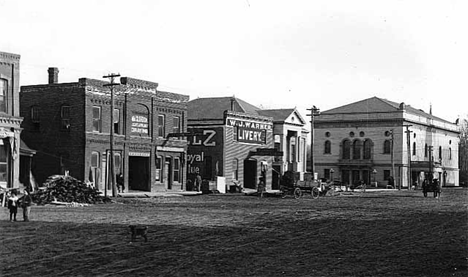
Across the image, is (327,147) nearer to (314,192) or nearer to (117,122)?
(314,192)

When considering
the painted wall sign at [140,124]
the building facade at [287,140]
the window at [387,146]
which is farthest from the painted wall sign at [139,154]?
the window at [387,146]

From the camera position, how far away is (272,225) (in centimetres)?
2080

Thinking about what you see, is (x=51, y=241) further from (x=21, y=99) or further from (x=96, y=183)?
(x=21, y=99)

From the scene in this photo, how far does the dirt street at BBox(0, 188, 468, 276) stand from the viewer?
11.9 m

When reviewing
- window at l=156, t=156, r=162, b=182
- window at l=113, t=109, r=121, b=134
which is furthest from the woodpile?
window at l=156, t=156, r=162, b=182

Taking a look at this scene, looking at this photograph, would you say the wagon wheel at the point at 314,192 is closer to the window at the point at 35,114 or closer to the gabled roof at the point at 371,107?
the window at the point at 35,114

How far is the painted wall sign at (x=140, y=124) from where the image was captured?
46.1 metres

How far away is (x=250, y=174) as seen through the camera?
60344 mm

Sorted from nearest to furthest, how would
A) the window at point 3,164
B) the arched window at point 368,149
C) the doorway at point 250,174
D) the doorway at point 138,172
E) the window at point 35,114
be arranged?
the window at point 3,164
the window at point 35,114
the doorway at point 138,172
the doorway at point 250,174
the arched window at point 368,149

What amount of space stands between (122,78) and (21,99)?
6.70 metres

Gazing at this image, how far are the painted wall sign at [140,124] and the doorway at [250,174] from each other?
1513 centimetres

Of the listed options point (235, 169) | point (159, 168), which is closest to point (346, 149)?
point (235, 169)

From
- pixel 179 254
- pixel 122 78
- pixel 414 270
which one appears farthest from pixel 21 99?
pixel 414 270

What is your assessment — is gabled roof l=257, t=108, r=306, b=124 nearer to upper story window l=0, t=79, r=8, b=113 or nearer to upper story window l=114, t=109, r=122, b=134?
upper story window l=114, t=109, r=122, b=134
